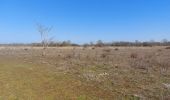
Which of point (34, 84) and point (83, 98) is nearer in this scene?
point (83, 98)

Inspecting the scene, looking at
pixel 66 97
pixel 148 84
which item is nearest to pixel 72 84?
pixel 66 97

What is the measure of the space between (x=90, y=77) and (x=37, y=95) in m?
4.40

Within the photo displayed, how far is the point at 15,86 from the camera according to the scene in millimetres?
10148

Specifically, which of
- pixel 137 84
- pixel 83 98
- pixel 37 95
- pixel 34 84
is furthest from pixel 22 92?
pixel 137 84

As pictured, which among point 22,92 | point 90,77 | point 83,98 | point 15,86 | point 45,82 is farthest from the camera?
point 90,77

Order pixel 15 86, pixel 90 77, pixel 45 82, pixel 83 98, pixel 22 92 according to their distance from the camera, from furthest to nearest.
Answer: pixel 90 77
pixel 45 82
pixel 15 86
pixel 22 92
pixel 83 98

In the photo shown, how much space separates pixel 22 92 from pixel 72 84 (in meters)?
2.61

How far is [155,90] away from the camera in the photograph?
920 centimetres

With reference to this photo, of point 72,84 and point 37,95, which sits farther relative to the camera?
point 72,84

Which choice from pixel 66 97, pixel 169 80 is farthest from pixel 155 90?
pixel 66 97

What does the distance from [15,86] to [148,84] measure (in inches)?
234

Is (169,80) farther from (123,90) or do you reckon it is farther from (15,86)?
(15,86)

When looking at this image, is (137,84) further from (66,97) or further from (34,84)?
(34,84)

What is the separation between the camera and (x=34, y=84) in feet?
35.0
